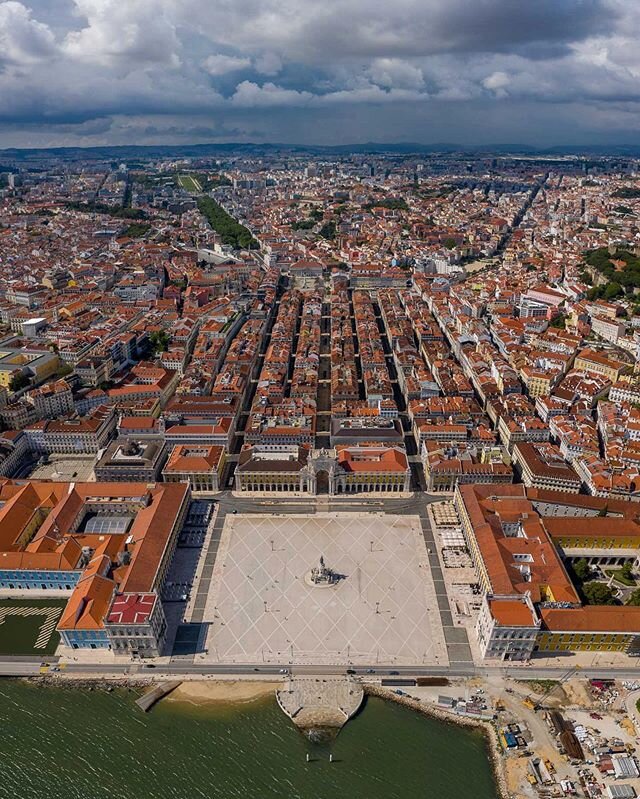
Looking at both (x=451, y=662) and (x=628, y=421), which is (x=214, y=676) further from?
(x=628, y=421)

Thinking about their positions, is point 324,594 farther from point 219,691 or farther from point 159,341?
point 159,341

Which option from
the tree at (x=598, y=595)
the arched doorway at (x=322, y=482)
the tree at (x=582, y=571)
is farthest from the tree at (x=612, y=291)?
the tree at (x=598, y=595)

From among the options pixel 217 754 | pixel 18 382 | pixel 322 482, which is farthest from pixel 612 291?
pixel 217 754

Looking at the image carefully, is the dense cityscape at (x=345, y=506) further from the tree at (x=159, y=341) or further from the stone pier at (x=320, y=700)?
the stone pier at (x=320, y=700)

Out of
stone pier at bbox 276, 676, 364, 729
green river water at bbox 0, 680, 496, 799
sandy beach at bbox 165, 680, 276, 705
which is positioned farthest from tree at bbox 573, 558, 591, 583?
sandy beach at bbox 165, 680, 276, 705

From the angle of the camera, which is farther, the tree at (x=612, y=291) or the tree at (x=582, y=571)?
the tree at (x=612, y=291)
